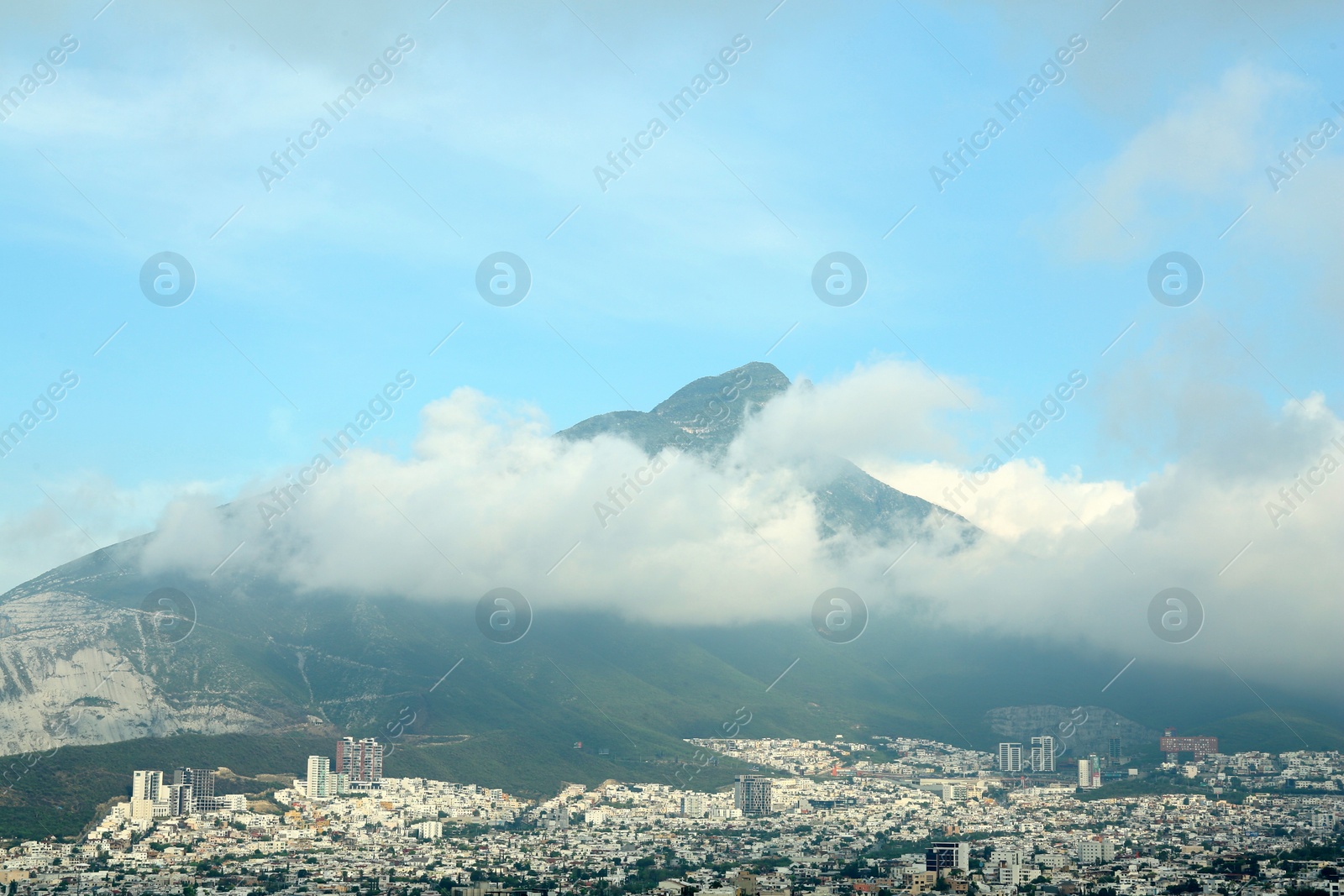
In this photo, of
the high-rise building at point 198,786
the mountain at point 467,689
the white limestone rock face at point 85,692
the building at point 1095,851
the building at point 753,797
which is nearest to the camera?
the building at point 1095,851

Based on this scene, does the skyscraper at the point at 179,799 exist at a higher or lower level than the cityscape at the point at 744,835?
higher

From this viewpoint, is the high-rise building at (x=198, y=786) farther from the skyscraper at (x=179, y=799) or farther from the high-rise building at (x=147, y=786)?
the high-rise building at (x=147, y=786)

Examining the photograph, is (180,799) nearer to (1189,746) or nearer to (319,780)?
(319,780)

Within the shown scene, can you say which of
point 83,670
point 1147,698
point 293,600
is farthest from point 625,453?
point 83,670

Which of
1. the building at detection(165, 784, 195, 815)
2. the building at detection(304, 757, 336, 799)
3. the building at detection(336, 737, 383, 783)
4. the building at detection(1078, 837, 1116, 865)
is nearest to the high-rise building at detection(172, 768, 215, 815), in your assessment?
the building at detection(165, 784, 195, 815)

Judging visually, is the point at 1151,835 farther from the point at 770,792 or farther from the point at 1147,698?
the point at 1147,698

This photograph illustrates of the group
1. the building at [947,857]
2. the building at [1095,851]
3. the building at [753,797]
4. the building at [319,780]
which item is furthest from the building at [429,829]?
the building at [1095,851]
